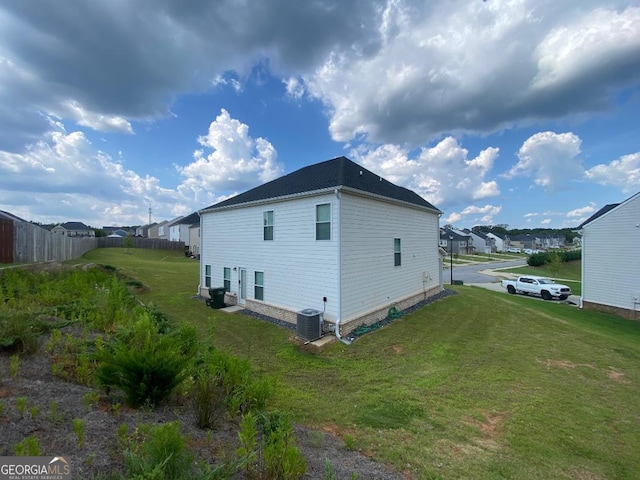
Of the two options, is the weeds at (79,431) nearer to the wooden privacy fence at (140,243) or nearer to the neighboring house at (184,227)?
the wooden privacy fence at (140,243)

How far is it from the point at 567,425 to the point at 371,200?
8.29m

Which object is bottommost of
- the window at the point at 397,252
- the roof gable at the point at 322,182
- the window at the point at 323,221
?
the window at the point at 397,252

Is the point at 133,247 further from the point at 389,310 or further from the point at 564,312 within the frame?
the point at 564,312

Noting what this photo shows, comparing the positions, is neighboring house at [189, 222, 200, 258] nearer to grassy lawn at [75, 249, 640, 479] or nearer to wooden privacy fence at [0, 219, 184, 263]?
wooden privacy fence at [0, 219, 184, 263]

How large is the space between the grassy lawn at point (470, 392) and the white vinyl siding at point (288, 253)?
1556 millimetres

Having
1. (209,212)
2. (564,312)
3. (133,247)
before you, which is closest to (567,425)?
(564,312)

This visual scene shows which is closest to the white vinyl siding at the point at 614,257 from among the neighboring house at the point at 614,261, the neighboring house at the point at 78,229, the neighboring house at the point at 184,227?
the neighboring house at the point at 614,261

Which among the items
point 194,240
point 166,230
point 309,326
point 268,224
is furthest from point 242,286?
point 166,230

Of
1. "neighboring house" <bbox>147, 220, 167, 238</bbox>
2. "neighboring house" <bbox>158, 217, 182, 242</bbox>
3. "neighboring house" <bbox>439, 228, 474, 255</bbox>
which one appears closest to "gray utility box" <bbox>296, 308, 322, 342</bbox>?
"neighboring house" <bbox>439, 228, 474, 255</bbox>

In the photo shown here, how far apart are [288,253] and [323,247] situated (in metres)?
1.94

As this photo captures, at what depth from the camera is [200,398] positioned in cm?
377

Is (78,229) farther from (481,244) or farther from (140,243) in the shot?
(481,244)

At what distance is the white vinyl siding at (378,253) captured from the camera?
1013cm

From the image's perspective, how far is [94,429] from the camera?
2.97 m
